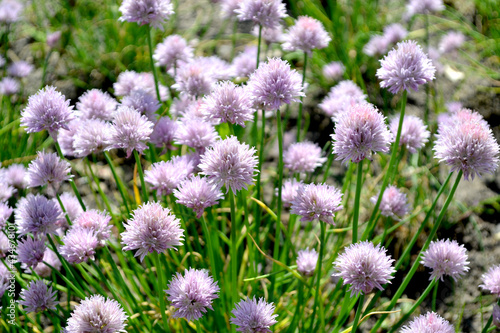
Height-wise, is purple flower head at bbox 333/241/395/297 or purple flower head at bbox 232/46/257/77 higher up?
purple flower head at bbox 232/46/257/77

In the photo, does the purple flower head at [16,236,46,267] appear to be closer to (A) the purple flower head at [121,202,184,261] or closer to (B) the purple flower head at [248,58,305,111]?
(A) the purple flower head at [121,202,184,261]

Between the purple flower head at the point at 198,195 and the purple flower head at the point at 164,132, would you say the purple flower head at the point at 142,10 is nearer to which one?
the purple flower head at the point at 164,132

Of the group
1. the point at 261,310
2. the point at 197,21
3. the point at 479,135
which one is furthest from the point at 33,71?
the point at 479,135

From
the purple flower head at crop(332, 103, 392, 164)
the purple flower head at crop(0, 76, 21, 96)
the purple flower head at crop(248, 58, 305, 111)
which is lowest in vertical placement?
the purple flower head at crop(0, 76, 21, 96)

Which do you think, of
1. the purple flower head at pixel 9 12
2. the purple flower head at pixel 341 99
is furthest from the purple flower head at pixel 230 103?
the purple flower head at pixel 9 12

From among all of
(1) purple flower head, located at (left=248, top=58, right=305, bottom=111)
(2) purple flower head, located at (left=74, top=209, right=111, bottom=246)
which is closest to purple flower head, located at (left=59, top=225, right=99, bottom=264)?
(2) purple flower head, located at (left=74, top=209, right=111, bottom=246)

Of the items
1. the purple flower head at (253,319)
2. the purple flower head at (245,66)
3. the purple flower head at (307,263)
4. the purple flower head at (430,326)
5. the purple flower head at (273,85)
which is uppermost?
the purple flower head at (273,85)

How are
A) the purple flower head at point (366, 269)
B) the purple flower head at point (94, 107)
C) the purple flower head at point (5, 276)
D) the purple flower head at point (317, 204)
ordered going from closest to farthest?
the purple flower head at point (366, 269)
the purple flower head at point (317, 204)
the purple flower head at point (5, 276)
the purple flower head at point (94, 107)
